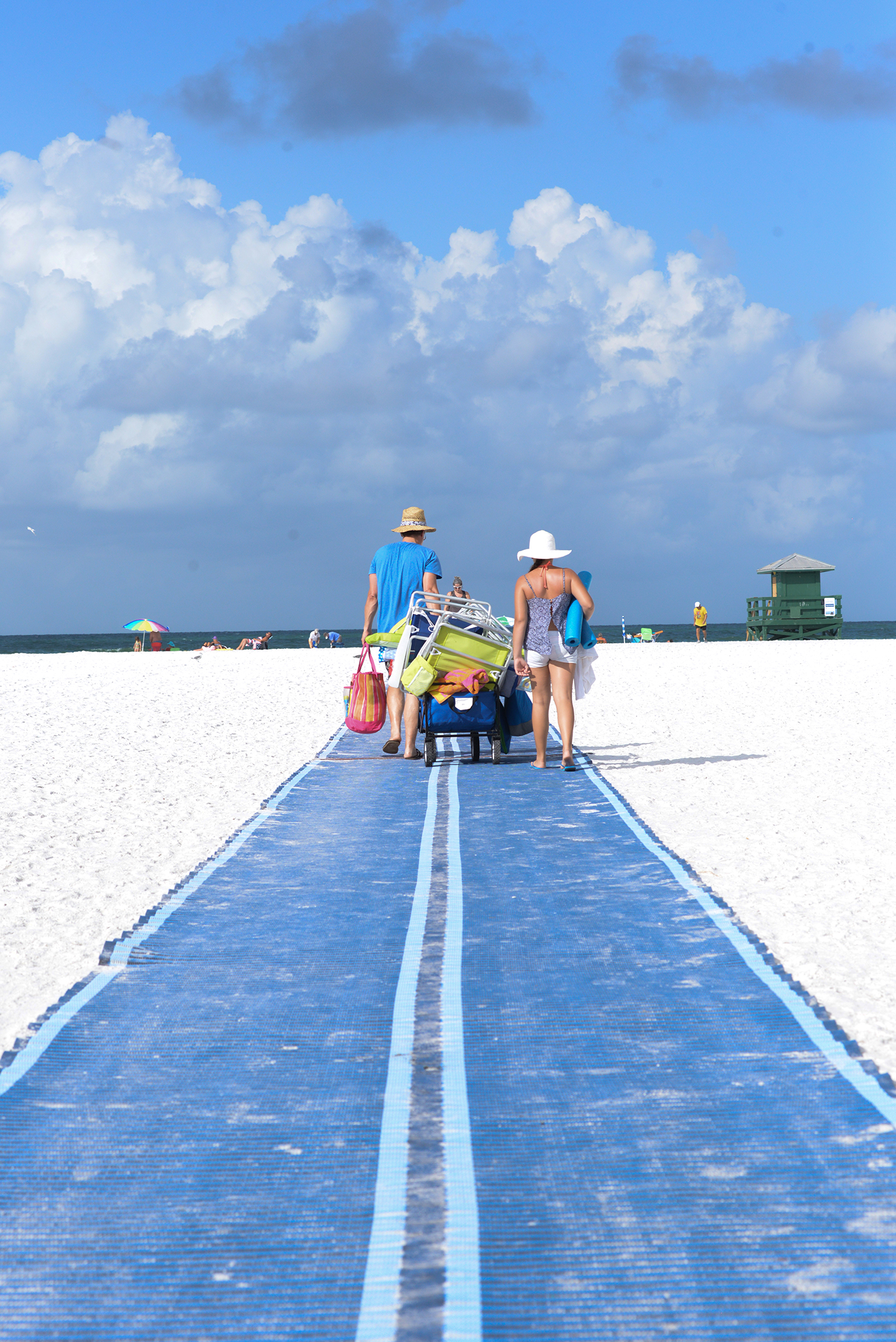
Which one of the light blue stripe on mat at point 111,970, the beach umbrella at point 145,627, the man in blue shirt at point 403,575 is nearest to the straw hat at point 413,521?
the man in blue shirt at point 403,575

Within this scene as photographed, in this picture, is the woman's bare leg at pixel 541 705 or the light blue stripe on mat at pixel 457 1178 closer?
the light blue stripe on mat at pixel 457 1178

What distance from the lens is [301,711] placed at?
16516 millimetres

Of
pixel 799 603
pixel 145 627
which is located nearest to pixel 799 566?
pixel 799 603

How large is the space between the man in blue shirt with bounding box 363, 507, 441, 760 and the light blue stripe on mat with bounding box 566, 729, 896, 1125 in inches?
152

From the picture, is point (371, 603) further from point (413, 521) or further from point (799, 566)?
point (799, 566)

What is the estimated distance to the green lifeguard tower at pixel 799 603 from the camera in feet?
151

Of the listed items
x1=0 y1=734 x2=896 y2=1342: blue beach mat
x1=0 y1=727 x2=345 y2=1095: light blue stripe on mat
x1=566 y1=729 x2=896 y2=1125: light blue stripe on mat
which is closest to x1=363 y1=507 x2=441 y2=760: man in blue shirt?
x1=0 y1=727 x2=345 y2=1095: light blue stripe on mat

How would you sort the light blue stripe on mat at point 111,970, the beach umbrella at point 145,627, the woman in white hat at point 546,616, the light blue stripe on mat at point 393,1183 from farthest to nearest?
1. the beach umbrella at point 145,627
2. the woman in white hat at point 546,616
3. the light blue stripe on mat at point 111,970
4. the light blue stripe on mat at point 393,1183

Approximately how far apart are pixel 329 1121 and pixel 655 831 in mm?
4271

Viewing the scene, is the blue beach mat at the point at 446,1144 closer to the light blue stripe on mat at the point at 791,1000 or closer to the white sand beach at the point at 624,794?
the light blue stripe on mat at the point at 791,1000

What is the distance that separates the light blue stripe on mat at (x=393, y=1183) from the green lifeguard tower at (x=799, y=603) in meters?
44.1

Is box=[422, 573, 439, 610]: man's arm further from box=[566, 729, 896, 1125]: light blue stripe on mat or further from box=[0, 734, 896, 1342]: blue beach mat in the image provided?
box=[0, 734, 896, 1342]: blue beach mat

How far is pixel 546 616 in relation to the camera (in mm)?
9117

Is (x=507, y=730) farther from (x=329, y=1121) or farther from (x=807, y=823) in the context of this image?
(x=329, y=1121)
